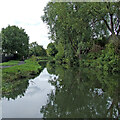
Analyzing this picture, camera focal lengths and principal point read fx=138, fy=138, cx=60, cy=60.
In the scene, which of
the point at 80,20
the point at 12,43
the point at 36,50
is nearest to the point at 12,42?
the point at 12,43

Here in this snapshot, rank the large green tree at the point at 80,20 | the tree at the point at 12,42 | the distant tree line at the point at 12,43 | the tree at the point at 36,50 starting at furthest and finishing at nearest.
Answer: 1. the tree at the point at 36,50
2. the tree at the point at 12,42
3. the distant tree line at the point at 12,43
4. the large green tree at the point at 80,20

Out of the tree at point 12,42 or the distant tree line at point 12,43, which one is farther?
the tree at point 12,42

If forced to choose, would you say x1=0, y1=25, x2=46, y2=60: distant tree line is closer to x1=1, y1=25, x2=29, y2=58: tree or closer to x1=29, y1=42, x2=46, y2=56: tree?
x1=1, y1=25, x2=29, y2=58: tree

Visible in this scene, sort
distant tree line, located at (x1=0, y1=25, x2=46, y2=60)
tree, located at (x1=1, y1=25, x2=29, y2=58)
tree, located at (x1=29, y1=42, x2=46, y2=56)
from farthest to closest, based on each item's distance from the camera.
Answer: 1. tree, located at (x1=29, y1=42, x2=46, y2=56)
2. tree, located at (x1=1, y1=25, x2=29, y2=58)
3. distant tree line, located at (x1=0, y1=25, x2=46, y2=60)

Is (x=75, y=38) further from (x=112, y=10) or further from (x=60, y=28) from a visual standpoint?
(x=112, y=10)

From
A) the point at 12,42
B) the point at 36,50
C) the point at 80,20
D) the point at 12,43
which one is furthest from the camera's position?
the point at 36,50

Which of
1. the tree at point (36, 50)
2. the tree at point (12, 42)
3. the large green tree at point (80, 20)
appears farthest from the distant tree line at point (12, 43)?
the tree at point (36, 50)

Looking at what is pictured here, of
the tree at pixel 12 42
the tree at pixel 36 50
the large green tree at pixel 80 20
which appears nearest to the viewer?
the large green tree at pixel 80 20

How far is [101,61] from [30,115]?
14.3m

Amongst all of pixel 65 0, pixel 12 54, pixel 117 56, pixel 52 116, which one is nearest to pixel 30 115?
pixel 52 116

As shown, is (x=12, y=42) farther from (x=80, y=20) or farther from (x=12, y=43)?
(x=80, y=20)

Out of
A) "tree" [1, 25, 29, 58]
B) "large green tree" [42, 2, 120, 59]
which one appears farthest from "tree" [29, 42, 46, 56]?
"large green tree" [42, 2, 120, 59]

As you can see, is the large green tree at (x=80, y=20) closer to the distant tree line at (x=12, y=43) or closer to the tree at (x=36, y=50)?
the distant tree line at (x=12, y=43)

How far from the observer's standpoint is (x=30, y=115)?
4547 mm
